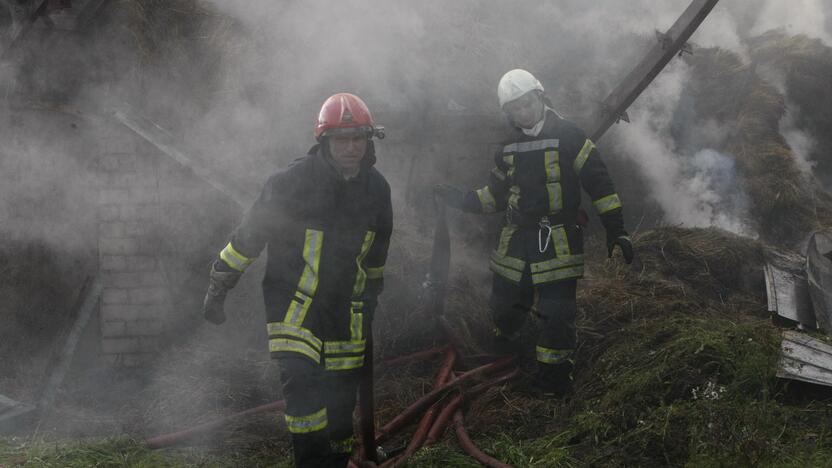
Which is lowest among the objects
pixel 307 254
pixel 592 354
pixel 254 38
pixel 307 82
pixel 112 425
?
pixel 112 425

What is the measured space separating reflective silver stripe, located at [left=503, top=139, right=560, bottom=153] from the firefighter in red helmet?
154 centimetres

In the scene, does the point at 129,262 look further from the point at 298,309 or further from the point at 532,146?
the point at 532,146

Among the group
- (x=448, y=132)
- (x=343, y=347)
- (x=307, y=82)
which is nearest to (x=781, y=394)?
(x=343, y=347)

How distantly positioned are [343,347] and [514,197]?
199 centimetres

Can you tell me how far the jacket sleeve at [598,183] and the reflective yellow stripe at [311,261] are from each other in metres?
2.12

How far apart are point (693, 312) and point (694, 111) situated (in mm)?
4347

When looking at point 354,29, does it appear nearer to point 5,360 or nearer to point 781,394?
point 5,360

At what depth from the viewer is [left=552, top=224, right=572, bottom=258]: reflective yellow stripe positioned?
15.1 ft

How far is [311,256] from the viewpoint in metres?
3.31

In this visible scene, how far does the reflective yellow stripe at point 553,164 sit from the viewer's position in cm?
458

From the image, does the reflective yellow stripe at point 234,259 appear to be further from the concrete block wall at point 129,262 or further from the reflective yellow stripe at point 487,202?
the concrete block wall at point 129,262

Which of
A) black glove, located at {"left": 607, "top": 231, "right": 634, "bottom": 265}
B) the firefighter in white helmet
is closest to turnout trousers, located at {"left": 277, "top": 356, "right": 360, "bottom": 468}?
the firefighter in white helmet

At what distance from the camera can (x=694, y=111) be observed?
8.81m

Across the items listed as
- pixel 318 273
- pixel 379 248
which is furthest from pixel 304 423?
pixel 379 248
